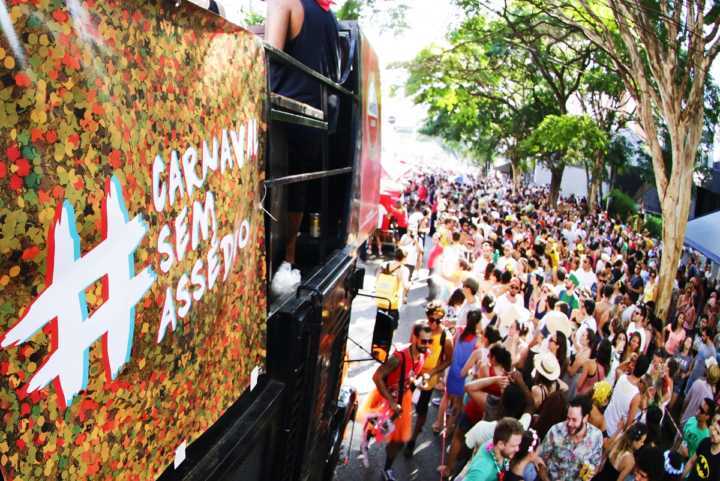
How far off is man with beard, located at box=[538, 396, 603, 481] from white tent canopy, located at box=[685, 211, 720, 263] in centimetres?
689

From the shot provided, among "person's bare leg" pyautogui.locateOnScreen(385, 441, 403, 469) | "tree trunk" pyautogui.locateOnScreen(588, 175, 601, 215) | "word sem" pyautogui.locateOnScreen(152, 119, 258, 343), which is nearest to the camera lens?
"word sem" pyautogui.locateOnScreen(152, 119, 258, 343)

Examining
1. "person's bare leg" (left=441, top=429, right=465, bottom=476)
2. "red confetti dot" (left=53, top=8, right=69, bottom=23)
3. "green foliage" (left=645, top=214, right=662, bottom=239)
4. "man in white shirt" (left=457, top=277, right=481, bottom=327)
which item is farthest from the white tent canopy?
"green foliage" (left=645, top=214, right=662, bottom=239)

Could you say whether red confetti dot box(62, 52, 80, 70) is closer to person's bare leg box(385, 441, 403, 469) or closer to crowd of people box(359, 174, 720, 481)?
crowd of people box(359, 174, 720, 481)

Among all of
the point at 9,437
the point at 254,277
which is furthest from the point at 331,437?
the point at 9,437

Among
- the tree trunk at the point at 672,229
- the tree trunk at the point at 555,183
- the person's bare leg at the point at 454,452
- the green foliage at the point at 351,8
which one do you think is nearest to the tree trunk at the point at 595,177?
the tree trunk at the point at 555,183

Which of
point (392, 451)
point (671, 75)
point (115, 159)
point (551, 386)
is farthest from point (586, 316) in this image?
point (115, 159)

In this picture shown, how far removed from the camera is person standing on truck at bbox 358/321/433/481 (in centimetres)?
561

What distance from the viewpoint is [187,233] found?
1647mm

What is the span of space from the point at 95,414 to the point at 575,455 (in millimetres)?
4318

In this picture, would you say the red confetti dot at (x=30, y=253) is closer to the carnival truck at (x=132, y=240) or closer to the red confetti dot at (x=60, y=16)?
the carnival truck at (x=132, y=240)

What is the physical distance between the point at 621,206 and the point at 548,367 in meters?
25.7

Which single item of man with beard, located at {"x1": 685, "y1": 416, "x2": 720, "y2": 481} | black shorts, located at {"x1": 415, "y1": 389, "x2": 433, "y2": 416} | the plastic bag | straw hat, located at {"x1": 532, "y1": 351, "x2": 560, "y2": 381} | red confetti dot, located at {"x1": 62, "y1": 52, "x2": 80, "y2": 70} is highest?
red confetti dot, located at {"x1": 62, "y1": 52, "x2": 80, "y2": 70}

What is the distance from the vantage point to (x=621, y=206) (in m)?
28.7

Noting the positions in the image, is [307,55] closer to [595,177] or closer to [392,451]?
[392,451]
